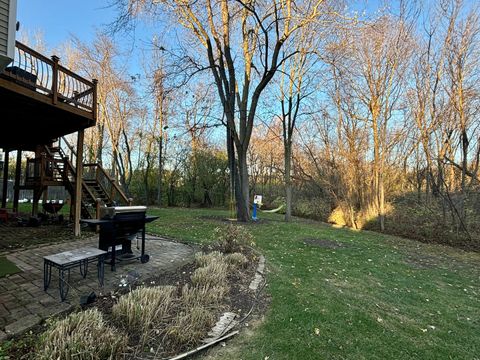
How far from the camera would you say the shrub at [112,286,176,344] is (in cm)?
242

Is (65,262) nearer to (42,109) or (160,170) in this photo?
(42,109)

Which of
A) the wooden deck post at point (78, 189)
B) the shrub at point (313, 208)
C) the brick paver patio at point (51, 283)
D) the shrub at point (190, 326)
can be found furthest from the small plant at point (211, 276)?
the shrub at point (313, 208)

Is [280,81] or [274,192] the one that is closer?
[280,81]

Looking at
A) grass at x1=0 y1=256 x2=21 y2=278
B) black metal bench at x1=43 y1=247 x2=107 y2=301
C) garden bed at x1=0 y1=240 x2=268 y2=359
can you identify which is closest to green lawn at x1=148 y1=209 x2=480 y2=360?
garden bed at x1=0 y1=240 x2=268 y2=359

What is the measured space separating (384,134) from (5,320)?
11887mm

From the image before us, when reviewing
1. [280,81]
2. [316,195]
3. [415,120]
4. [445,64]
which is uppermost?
[280,81]

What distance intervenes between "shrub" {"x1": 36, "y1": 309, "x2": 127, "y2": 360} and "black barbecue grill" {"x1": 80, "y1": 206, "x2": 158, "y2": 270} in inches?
75.7

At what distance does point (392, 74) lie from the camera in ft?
33.5

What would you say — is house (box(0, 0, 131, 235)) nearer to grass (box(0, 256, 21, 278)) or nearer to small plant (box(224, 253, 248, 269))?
grass (box(0, 256, 21, 278))

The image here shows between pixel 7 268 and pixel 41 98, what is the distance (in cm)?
326

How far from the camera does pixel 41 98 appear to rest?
5.25m

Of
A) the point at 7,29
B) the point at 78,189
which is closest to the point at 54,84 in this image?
Answer: the point at 7,29

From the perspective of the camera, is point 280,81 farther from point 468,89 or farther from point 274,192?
point 274,192

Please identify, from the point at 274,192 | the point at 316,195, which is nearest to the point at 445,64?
the point at 316,195
